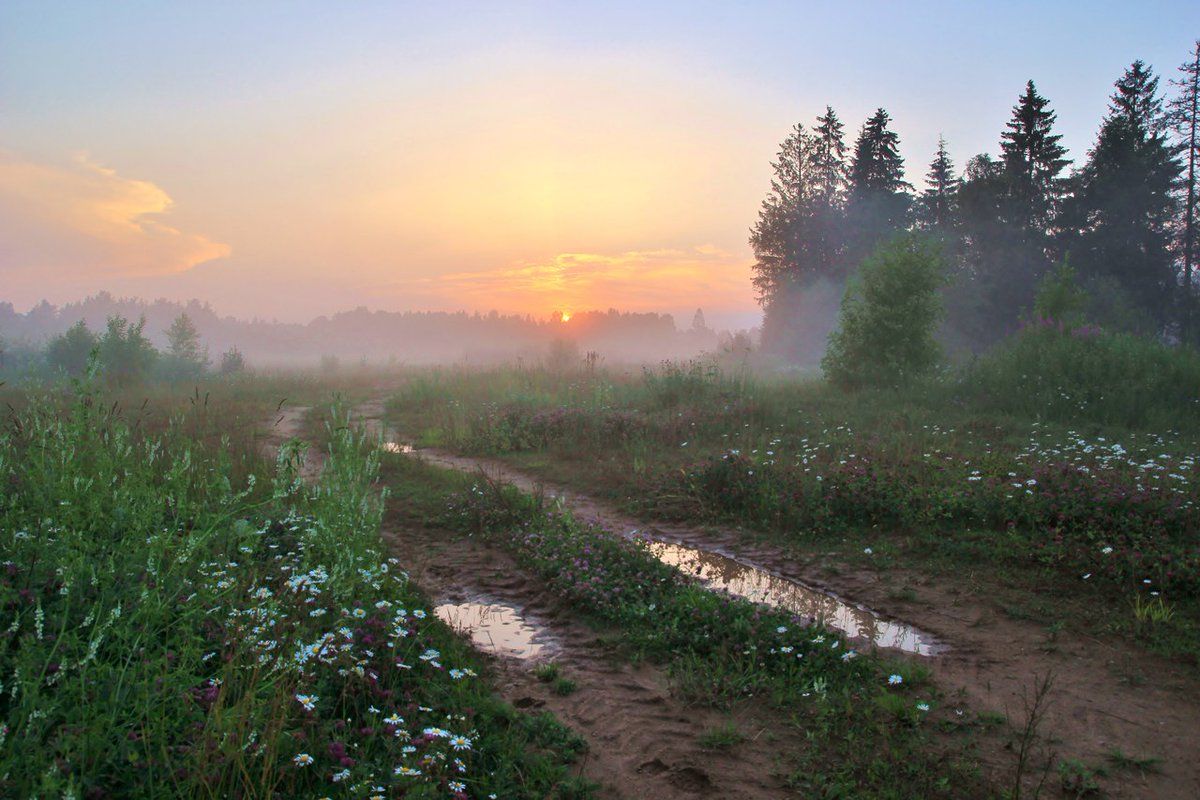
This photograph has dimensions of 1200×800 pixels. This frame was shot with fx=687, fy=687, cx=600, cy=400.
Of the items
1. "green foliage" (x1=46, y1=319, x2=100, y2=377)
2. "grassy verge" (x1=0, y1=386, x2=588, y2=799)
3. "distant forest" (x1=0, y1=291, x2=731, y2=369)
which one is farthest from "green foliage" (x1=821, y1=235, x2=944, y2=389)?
"distant forest" (x1=0, y1=291, x2=731, y2=369)

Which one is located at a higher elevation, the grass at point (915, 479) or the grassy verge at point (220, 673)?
the grassy verge at point (220, 673)

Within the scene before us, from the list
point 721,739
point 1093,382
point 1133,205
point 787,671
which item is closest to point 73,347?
point 787,671

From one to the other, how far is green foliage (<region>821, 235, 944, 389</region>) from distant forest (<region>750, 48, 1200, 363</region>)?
43.3ft

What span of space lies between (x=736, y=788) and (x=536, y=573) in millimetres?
3288

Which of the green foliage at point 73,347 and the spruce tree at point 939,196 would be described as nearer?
the green foliage at point 73,347

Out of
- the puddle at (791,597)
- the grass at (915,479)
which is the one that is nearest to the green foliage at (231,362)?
the grass at (915,479)

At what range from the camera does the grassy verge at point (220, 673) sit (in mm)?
2500

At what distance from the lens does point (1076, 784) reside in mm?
3279

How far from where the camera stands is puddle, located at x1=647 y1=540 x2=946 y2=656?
507 centimetres

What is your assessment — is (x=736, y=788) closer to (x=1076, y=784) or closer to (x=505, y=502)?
(x=1076, y=784)

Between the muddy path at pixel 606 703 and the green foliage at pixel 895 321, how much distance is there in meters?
14.3

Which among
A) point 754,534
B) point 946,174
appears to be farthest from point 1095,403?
point 946,174

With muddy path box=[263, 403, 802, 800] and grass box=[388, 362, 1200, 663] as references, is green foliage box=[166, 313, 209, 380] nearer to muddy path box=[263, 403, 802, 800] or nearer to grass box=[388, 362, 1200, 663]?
grass box=[388, 362, 1200, 663]

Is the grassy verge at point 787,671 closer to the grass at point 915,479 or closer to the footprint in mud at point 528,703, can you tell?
the footprint in mud at point 528,703
